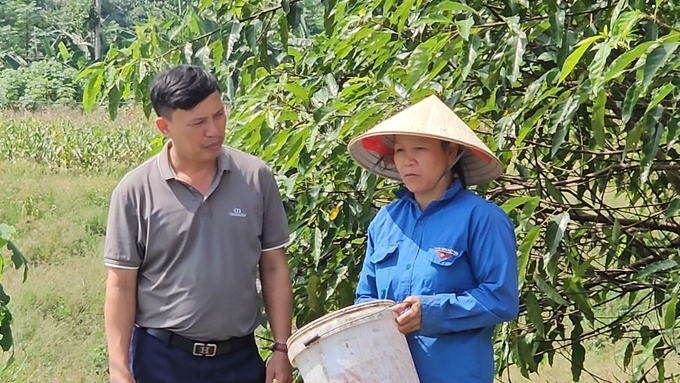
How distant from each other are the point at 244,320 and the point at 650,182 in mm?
1868

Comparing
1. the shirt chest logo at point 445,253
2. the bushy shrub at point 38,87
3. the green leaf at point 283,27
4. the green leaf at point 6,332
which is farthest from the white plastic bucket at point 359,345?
the bushy shrub at point 38,87

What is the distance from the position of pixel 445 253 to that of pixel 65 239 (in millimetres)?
7980

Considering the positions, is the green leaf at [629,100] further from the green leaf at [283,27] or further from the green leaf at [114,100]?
the green leaf at [114,100]

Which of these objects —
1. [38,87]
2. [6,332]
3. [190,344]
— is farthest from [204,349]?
[38,87]

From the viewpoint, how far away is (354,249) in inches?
127

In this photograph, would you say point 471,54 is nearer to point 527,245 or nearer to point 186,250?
point 527,245

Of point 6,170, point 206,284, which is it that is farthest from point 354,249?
point 6,170

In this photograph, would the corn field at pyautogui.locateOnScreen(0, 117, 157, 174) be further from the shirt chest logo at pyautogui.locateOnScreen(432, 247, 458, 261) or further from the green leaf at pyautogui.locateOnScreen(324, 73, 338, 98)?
the shirt chest logo at pyautogui.locateOnScreen(432, 247, 458, 261)

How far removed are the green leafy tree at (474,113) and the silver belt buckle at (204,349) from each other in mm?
673

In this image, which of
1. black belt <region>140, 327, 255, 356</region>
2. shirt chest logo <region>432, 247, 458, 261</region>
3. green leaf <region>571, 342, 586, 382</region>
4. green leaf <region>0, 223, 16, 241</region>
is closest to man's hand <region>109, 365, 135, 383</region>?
black belt <region>140, 327, 255, 356</region>

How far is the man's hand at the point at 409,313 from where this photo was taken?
6.71 feet

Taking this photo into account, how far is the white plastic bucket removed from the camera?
6.59ft

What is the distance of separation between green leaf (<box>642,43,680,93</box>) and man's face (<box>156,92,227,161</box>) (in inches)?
38.3

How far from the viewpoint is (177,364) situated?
7.90ft
